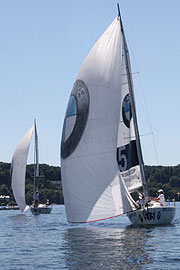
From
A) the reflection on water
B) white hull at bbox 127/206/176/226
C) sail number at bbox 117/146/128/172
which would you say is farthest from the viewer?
sail number at bbox 117/146/128/172

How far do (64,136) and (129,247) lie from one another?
391 inches

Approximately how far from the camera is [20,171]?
66.6m

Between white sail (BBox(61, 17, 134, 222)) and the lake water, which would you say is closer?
the lake water

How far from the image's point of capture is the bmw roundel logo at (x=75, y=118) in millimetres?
31672

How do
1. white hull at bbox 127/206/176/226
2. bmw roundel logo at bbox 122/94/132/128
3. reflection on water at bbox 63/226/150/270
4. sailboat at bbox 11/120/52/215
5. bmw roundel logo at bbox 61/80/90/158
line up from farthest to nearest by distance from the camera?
1. sailboat at bbox 11/120/52/215
2. bmw roundel logo at bbox 122/94/132/128
3. white hull at bbox 127/206/176/226
4. bmw roundel logo at bbox 61/80/90/158
5. reflection on water at bbox 63/226/150/270

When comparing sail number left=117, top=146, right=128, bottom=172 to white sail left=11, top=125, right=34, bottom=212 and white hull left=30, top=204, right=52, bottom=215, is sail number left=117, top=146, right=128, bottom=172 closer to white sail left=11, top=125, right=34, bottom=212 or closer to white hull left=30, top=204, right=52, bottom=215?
white sail left=11, top=125, right=34, bottom=212

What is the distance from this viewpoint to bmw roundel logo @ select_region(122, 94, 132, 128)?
115ft

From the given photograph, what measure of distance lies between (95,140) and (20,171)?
36488 millimetres

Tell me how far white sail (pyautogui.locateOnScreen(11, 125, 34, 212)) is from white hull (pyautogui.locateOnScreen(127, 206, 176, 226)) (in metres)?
33.4

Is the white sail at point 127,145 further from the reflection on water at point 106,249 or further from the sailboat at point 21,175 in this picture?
the sailboat at point 21,175

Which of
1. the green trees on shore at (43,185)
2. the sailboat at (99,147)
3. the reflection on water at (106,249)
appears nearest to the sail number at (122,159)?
the sailboat at (99,147)

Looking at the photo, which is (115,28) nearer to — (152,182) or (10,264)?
(10,264)

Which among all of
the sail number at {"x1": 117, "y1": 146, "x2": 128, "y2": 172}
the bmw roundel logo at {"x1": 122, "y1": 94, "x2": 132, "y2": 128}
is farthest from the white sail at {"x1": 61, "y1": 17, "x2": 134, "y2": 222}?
the bmw roundel logo at {"x1": 122, "y1": 94, "x2": 132, "y2": 128}

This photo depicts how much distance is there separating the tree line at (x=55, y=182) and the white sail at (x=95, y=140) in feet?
310
